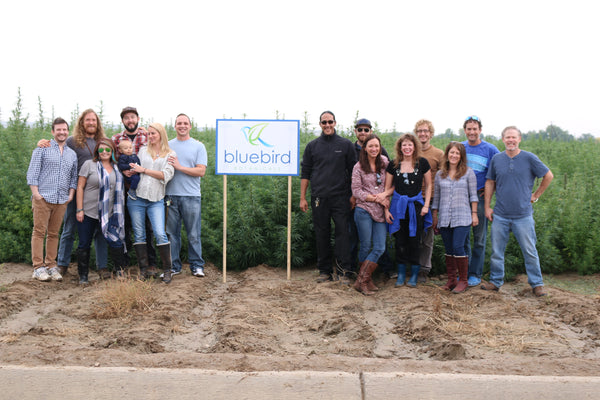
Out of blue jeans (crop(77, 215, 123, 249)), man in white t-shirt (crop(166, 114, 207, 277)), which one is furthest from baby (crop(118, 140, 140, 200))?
blue jeans (crop(77, 215, 123, 249))

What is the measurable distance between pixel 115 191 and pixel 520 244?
5.61m

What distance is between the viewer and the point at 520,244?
7.37 metres

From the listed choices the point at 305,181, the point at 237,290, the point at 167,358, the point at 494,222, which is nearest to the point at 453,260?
the point at 494,222

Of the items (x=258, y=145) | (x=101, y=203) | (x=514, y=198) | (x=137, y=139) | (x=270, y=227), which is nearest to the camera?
(x=514, y=198)

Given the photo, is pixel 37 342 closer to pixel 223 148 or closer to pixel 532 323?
pixel 223 148

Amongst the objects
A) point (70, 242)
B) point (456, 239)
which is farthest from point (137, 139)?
point (456, 239)

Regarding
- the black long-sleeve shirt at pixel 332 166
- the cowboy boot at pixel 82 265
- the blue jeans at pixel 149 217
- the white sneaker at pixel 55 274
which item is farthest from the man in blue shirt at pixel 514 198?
the white sneaker at pixel 55 274

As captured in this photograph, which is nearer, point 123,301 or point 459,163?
point 123,301

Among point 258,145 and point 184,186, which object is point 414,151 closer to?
point 258,145

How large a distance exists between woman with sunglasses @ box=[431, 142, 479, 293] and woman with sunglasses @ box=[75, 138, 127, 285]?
4.45 meters

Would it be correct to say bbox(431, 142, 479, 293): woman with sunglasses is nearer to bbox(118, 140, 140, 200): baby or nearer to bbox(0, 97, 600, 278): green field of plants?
bbox(0, 97, 600, 278): green field of plants

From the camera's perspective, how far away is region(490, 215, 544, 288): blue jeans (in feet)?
24.0

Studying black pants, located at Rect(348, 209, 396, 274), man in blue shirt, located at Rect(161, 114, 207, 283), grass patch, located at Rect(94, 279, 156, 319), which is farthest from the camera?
black pants, located at Rect(348, 209, 396, 274)

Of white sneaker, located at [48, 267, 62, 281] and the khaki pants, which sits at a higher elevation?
the khaki pants
